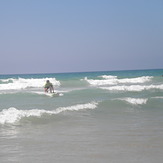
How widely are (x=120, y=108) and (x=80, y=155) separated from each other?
23.7 feet

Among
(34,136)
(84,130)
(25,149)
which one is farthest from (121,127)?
(25,149)

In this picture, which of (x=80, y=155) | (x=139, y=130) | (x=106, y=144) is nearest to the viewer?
(x=80, y=155)

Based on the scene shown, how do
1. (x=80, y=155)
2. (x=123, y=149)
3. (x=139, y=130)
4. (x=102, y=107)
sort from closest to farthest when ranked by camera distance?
(x=80, y=155) → (x=123, y=149) → (x=139, y=130) → (x=102, y=107)

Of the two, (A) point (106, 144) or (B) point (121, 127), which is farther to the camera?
(B) point (121, 127)

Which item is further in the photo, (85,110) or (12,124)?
(85,110)

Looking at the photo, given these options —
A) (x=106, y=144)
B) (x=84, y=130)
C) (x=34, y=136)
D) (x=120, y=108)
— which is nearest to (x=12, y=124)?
(x=34, y=136)

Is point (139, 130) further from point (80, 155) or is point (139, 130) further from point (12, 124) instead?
point (12, 124)

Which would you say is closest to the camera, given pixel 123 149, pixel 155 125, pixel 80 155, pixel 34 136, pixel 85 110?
pixel 80 155

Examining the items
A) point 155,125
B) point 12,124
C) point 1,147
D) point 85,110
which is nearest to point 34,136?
point 1,147

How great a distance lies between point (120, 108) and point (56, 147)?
682 centimetres

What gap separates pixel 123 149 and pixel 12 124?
4333 mm

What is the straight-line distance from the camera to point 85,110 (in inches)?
478

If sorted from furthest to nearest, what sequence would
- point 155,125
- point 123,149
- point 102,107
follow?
point 102,107 → point 155,125 → point 123,149

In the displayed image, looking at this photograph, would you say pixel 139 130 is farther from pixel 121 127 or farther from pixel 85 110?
pixel 85 110
